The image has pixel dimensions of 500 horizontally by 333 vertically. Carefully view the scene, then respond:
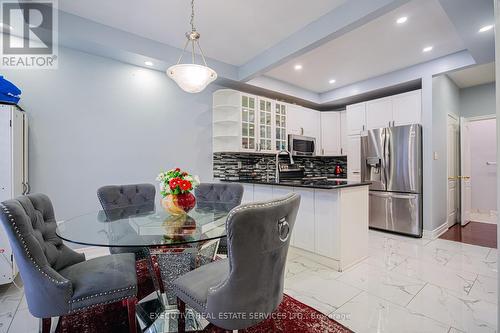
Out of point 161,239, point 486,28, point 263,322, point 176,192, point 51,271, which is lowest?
point 263,322

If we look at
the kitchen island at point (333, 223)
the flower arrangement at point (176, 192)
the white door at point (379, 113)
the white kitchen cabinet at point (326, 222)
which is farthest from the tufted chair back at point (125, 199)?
the white door at point (379, 113)

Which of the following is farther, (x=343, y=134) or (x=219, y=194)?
(x=343, y=134)

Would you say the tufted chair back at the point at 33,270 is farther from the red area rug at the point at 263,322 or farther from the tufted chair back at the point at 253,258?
the tufted chair back at the point at 253,258

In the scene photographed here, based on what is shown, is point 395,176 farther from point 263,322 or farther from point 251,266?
point 251,266

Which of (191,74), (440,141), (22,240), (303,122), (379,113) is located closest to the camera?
(22,240)

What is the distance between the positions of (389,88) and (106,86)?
4.50 metres

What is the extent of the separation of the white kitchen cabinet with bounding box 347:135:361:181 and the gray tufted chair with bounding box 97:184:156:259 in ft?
11.9

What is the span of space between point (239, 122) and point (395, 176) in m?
2.70

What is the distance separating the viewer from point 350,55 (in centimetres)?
334

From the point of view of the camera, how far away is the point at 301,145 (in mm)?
4797

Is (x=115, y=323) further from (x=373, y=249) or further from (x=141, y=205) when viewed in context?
(x=373, y=249)

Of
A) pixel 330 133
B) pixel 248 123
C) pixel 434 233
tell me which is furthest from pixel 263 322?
pixel 330 133

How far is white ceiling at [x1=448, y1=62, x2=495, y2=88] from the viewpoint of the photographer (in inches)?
137

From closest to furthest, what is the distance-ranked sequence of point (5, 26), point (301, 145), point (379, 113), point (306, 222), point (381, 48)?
point (5, 26)
point (306, 222)
point (381, 48)
point (379, 113)
point (301, 145)
